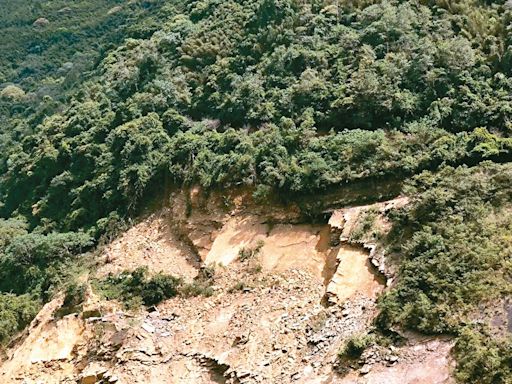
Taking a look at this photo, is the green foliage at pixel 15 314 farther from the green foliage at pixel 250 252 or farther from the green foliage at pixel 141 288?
the green foliage at pixel 250 252

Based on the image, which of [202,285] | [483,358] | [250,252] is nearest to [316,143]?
[250,252]

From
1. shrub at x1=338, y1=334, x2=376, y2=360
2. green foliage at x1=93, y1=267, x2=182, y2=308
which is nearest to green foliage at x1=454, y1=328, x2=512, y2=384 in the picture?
shrub at x1=338, y1=334, x2=376, y2=360

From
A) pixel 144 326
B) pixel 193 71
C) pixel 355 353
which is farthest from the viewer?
pixel 193 71

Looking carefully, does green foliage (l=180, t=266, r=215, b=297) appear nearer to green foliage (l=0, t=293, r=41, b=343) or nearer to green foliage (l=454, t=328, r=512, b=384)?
green foliage (l=0, t=293, r=41, b=343)

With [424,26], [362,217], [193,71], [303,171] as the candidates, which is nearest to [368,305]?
[362,217]

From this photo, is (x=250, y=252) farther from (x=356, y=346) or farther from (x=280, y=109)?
(x=280, y=109)

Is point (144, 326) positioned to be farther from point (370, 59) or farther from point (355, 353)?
point (370, 59)
